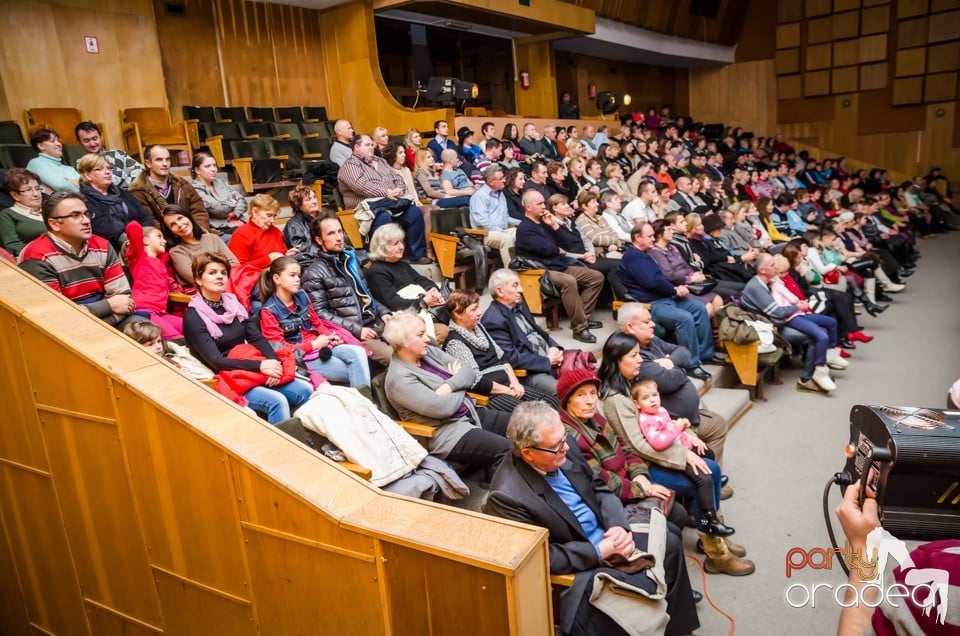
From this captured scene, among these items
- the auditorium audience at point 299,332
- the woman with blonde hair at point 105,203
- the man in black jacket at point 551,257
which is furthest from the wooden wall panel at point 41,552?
the man in black jacket at point 551,257

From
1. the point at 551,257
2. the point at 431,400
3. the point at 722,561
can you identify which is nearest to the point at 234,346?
the point at 431,400

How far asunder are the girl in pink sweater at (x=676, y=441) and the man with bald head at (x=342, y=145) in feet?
10.3

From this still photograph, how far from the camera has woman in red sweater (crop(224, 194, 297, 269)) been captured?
3244 millimetres

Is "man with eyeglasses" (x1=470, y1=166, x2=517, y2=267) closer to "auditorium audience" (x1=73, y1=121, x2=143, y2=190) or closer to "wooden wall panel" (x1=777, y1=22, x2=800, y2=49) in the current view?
"auditorium audience" (x1=73, y1=121, x2=143, y2=190)

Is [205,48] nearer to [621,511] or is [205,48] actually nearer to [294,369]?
[294,369]

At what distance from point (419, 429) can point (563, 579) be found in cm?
81

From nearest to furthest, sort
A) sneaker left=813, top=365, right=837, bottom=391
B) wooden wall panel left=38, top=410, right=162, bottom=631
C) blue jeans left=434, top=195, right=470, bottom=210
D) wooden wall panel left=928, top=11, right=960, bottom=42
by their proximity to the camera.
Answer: wooden wall panel left=38, top=410, right=162, bottom=631 → sneaker left=813, top=365, right=837, bottom=391 → blue jeans left=434, top=195, right=470, bottom=210 → wooden wall panel left=928, top=11, right=960, bottom=42

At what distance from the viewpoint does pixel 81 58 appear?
18.2ft

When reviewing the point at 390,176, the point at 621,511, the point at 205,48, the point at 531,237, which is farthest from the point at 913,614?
the point at 205,48

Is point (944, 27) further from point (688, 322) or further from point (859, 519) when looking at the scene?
point (859, 519)

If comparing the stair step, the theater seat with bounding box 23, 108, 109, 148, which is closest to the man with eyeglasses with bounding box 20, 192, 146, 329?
the stair step

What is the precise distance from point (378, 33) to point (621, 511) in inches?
319

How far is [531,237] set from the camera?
Answer: 4066 mm

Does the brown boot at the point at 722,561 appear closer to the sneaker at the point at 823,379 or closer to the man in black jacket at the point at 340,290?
the man in black jacket at the point at 340,290
